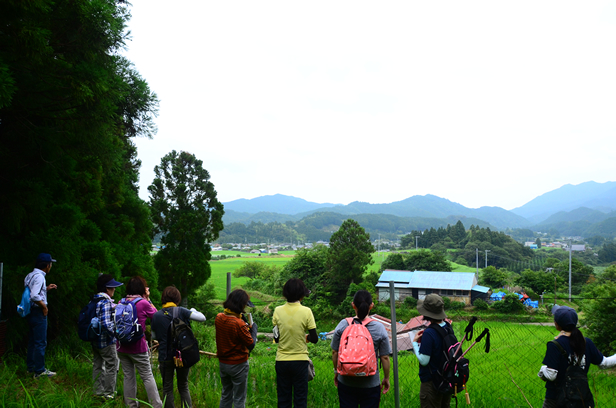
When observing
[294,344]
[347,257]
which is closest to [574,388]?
[294,344]

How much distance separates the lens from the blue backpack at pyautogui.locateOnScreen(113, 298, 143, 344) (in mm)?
3563

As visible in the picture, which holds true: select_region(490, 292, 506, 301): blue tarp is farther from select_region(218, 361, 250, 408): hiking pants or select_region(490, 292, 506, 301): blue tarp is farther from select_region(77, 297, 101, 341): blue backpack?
select_region(77, 297, 101, 341): blue backpack

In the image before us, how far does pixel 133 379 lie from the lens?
381 centimetres

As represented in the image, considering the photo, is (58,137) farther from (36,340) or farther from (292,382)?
(292,382)

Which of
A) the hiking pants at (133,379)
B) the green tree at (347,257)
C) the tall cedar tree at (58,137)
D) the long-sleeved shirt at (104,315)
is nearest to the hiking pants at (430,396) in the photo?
the hiking pants at (133,379)

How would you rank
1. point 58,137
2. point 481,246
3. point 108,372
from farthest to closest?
point 481,246 < point 58,137 < point 108,372

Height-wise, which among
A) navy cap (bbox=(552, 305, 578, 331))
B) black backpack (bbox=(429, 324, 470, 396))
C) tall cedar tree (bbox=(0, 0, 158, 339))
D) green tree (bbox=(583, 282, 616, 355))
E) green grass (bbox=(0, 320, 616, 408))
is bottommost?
green tree (bbox=(583, 282, 616, 355))

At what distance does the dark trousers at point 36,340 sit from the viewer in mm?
4273

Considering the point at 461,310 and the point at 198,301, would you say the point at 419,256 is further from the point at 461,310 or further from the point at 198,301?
the point at 198,301

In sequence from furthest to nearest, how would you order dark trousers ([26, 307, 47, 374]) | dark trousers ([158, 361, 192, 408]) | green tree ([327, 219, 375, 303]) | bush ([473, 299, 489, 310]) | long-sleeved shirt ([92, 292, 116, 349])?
bush ([473, 299, 489, 310]), green tree ([327, 219, 375, 303]), dark trousers ([26, 307, 47, 374]), long-sleeved shirt ([92, 292, 116, 349]), dark trousers ([158, 361, 192, 408])

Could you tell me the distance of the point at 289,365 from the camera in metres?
3.23

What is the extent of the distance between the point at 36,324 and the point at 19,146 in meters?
2.78

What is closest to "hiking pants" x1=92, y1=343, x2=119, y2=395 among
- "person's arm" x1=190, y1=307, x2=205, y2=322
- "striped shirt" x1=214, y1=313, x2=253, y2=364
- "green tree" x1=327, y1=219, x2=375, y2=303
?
"person's arm" x1=190, y1=307, x2=205, y2=322

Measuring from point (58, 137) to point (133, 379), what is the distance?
3681 millimetres
